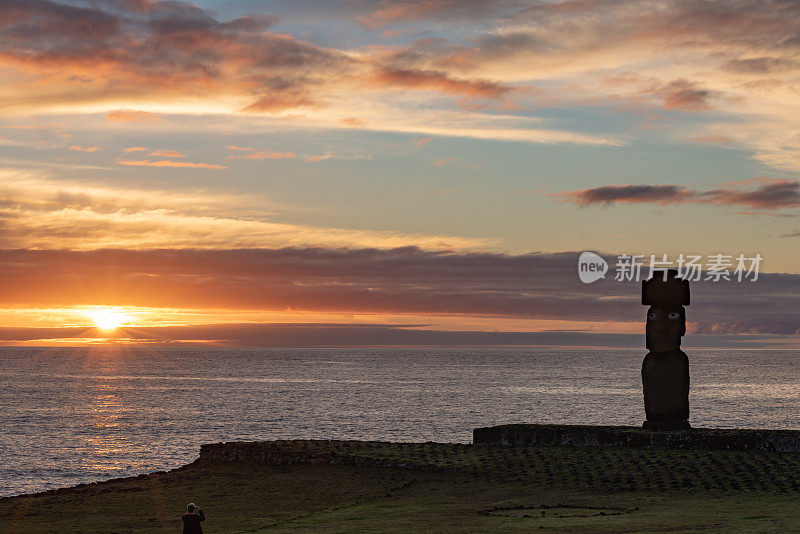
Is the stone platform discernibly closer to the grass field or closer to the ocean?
the grass field

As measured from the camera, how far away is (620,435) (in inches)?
1764

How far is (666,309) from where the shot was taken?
45.7 m

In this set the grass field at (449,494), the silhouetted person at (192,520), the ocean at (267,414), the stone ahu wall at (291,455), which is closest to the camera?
the silhouetted person at (192,520)

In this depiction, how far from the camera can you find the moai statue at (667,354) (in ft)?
149

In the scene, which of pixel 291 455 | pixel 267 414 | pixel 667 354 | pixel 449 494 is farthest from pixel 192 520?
pixel 267 414

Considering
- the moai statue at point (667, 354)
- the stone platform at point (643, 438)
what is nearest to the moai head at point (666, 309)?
the moai statue at point (667, 354)

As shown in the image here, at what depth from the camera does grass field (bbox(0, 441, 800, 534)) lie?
1115 inches

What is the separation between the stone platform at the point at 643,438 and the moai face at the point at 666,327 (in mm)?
4185

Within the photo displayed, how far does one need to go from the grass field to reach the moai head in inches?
242

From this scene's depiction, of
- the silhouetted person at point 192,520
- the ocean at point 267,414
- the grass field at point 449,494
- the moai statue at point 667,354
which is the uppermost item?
the moai statue at point 667,354

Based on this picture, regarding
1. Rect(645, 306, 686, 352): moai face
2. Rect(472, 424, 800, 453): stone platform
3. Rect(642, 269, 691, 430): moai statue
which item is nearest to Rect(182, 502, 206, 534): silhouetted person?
Rect(472, 424, 800, 453): stone platform

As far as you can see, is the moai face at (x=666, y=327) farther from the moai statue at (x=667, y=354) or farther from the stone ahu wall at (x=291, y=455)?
the stone ahu wall at (x=291, y=455)

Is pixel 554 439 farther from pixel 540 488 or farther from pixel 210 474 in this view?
pixel 210 474

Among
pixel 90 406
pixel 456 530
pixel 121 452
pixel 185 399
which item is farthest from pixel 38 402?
pixel 456 530
